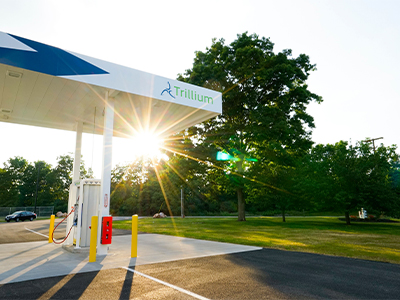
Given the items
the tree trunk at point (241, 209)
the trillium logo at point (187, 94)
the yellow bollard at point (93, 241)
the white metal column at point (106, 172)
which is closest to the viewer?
the yellow bollard at point (93, 241)

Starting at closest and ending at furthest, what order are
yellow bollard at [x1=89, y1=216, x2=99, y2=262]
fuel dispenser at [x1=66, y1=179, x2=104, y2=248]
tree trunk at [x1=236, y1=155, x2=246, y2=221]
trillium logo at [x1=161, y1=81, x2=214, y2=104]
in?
yellow bollard at [x1=89, y1=216, x2=99, y2=262], fuel dispenser at [x1=66, y1=179, x2=104, y2=248], trillium logo at [x1=161, y1=81, x2=214, y2=104], tree trunk at [x1=236, y1=155, x2=246, y2=221]

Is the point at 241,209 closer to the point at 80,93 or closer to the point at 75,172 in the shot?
the point at 75,172

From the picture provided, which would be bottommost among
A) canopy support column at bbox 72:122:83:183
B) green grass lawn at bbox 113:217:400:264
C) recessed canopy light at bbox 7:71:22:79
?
green grass lawn at bbox 113:217:400:264

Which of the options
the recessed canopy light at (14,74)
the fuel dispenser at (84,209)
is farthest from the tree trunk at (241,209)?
the recessed canopy light at (14,74)

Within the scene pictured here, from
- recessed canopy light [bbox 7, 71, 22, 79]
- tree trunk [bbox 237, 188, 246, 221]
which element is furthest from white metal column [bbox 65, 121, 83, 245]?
tree trunk [bbox 237, 188, 246, 221]

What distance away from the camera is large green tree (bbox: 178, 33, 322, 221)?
2369 centimetres

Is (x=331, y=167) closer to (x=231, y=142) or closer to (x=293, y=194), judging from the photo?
(x=293, y=194)

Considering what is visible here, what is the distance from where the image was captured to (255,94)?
84.3 ft

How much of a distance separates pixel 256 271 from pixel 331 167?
22947 millimetres

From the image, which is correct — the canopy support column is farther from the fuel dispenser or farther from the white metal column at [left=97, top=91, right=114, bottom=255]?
the white metal column at [left=97, top=91, right=114, bottom=255]

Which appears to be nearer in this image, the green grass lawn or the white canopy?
the white canopy

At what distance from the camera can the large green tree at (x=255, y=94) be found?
23688 mm

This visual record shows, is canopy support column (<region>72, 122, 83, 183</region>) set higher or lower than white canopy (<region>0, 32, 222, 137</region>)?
lower

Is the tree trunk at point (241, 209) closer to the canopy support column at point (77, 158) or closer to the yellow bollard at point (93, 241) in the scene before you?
the canopy support column at point (77, 158)
